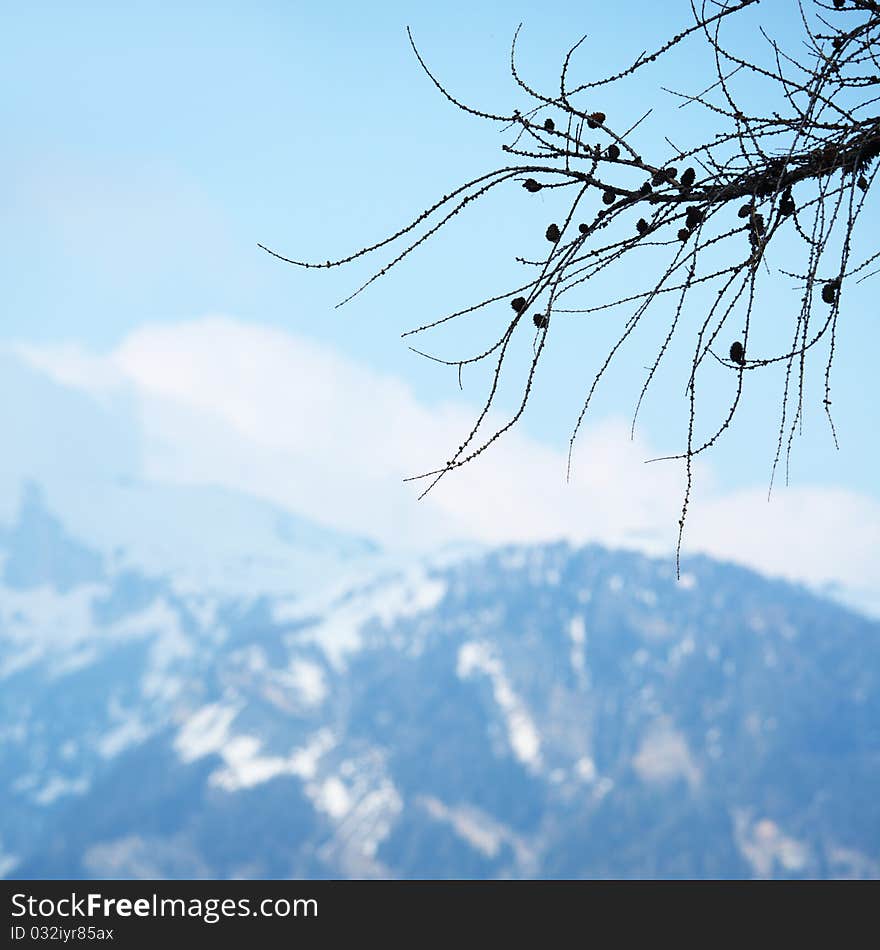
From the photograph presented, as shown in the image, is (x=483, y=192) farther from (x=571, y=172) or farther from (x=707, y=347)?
(x=707, y=347)

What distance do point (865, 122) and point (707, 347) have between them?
3.15 ft

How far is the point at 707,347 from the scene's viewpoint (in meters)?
2.82

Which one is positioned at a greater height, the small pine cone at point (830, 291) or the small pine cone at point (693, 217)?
the small pine cone at point (693, 217)

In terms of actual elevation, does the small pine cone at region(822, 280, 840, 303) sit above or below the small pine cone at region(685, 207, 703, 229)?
below

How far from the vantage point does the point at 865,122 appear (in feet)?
10.3

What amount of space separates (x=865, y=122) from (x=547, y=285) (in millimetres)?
1131
